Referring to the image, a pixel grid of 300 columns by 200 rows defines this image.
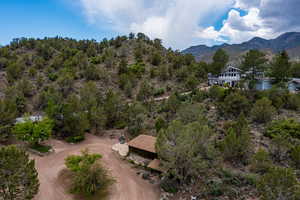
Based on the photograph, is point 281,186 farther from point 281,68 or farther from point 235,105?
point 281,68

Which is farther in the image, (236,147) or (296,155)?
(236,147)

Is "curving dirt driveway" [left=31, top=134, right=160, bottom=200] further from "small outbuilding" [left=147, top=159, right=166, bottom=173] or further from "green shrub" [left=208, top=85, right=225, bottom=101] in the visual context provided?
"green shrub" [left=208, top=85, right=225, bottom=101]

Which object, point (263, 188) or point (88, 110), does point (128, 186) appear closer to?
point (263, 188)

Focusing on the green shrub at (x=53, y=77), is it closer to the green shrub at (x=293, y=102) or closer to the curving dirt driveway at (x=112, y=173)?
the curving dirt driveway at (x=112, y=173)

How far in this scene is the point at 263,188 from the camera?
10625 millimetres

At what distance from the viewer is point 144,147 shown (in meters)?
21.0

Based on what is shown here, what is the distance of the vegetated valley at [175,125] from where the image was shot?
14.5 m

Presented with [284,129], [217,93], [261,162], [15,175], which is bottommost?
[261,162]

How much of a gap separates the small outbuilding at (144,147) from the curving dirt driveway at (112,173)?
7.28 ft

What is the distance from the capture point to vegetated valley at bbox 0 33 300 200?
47.7 feet

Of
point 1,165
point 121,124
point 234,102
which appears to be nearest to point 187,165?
point 1,165

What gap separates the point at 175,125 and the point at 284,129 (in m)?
16.0

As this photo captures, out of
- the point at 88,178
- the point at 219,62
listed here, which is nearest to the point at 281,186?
the point at 88,178

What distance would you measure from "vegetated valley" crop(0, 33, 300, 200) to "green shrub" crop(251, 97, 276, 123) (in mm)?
136
